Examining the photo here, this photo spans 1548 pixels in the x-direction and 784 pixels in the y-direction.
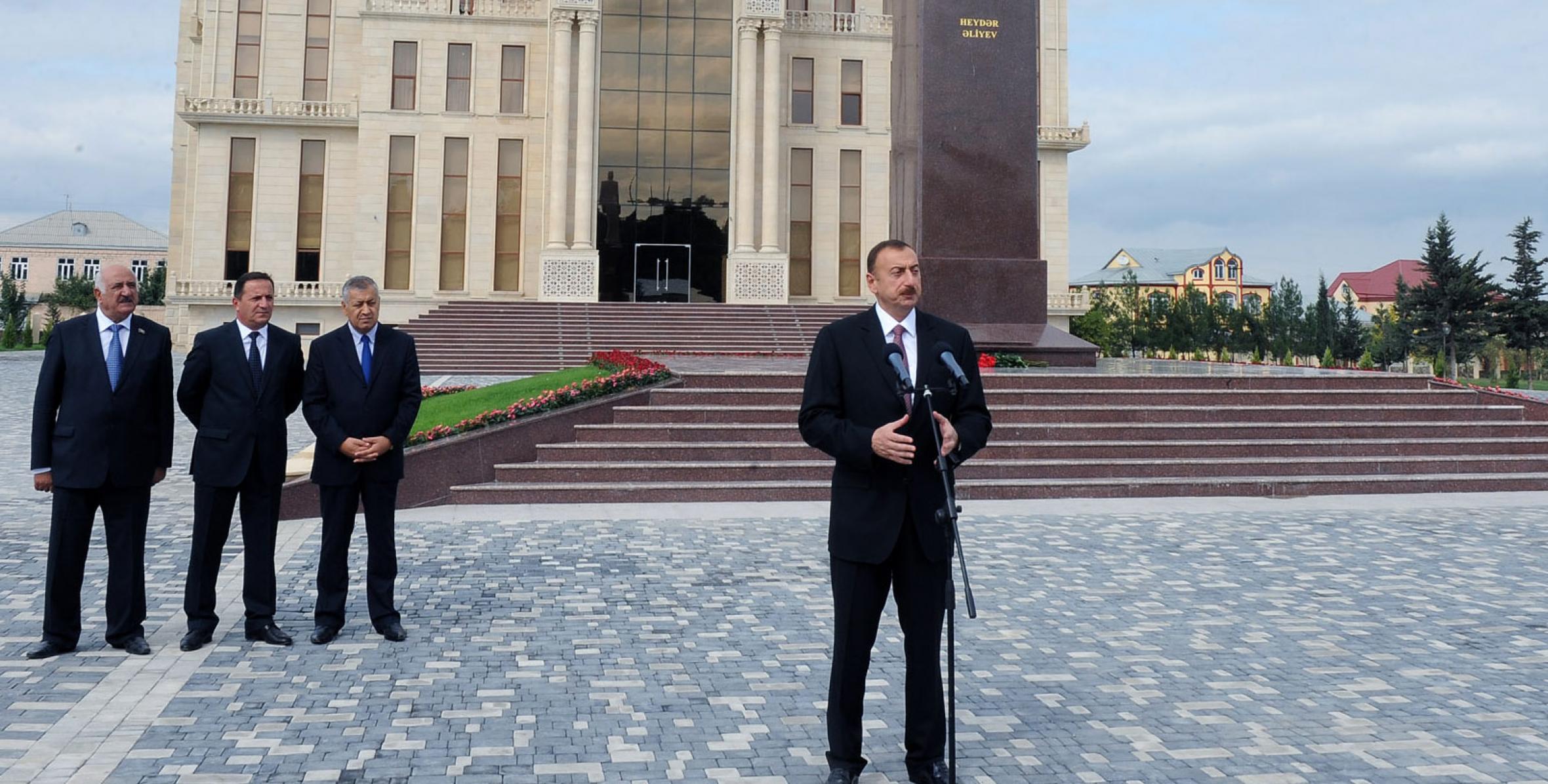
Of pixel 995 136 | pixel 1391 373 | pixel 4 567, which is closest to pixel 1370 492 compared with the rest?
pixel 1391 373

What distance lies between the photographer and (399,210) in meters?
→ 39.7

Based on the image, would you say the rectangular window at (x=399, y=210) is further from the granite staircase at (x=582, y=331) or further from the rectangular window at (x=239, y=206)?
the granite staircase at (x=582, y=331)

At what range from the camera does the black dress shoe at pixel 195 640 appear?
589 cm

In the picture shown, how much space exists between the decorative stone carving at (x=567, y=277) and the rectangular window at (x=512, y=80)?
6.33 m

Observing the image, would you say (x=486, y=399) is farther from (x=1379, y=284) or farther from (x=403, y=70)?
(x=1379, y=284)

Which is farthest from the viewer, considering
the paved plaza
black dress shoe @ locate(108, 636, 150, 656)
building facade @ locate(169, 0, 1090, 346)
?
building facade @ locate(169, 0, 1090, 346)

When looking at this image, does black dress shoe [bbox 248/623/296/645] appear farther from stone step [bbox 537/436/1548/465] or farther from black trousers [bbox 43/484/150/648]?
stone step [bbox 537/436/1548/465]

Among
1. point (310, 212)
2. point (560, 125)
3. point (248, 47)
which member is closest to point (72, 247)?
point (248, 47)

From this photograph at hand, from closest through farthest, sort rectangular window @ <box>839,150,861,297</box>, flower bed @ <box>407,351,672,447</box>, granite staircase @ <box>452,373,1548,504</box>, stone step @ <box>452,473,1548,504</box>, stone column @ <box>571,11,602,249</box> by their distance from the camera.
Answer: stone step @ <box>452,473,1548,504</box> → flower bed @ <box>407,351,672,447</box> → granite staircase @ <box>452,373,1548,504</box> → stone column @ <box>571,11,602,249</box> → rectangular window @ <box>839,150,861,297</box>

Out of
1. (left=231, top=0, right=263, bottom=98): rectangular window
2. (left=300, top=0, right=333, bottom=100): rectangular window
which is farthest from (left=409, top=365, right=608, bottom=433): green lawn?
(left=231, top=0, right=263, bottom=98): rectangular window

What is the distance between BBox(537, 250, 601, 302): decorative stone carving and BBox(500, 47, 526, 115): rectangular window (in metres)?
6.33

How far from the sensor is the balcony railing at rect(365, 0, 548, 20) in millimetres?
39031

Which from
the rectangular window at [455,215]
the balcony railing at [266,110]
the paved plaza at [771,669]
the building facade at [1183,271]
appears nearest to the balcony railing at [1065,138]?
the rectangular window at [455,215]

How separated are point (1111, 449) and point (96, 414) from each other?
10405 mm
